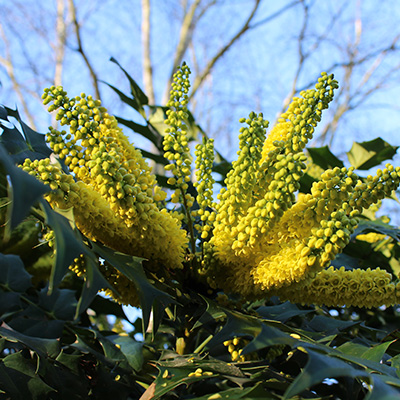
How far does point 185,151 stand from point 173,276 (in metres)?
0.23

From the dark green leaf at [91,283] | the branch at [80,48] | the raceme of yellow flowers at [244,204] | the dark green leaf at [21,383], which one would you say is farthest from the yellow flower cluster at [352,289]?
the branch at [80,48]

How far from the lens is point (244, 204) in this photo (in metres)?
0.74

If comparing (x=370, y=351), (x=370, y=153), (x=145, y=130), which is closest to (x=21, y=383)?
(x=370, y=351)

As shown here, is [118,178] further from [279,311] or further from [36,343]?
[279,311]

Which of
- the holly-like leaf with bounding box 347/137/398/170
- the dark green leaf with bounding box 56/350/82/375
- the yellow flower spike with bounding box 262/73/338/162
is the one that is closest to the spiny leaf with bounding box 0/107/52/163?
the dark green leaf with bounding box 56/350/82/375

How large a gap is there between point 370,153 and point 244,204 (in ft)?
3.37

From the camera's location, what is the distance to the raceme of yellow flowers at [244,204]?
67cm

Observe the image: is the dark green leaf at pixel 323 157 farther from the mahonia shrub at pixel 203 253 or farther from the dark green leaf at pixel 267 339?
the dark green leaf at pixel 267 339

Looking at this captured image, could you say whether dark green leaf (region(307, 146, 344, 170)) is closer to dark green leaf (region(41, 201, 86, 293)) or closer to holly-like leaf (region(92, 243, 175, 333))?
holly-like leaf (region(92, 243, 175, 333))

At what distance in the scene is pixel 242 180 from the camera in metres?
0.71

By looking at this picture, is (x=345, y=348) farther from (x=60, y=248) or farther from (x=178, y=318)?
(x=60, y=248)

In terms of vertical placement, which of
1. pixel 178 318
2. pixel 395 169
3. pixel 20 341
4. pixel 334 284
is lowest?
pixel 20 341

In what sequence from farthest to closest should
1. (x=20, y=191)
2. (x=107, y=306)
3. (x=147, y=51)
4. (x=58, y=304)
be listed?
1. (x=147, y=51)
2. (x=107, y=306)
3. (x=58, y=304)
4. (x=20, y=191)

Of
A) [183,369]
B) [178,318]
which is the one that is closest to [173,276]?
[178,318]
